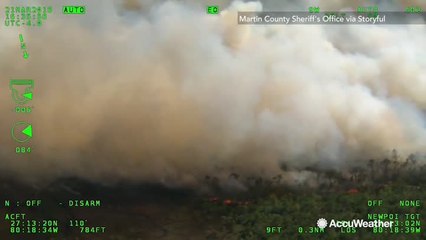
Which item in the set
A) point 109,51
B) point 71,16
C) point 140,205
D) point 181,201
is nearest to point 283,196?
point 181,201

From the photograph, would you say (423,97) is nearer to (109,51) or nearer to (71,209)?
(109,51)

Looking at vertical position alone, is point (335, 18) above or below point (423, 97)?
above

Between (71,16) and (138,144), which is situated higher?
(71,16)

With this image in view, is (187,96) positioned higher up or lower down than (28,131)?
higher up

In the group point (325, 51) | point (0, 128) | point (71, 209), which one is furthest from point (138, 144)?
point (325, 51)

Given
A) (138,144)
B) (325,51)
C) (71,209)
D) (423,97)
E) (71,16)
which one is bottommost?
(71,209)

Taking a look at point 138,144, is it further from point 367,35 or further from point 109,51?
point 367,35
